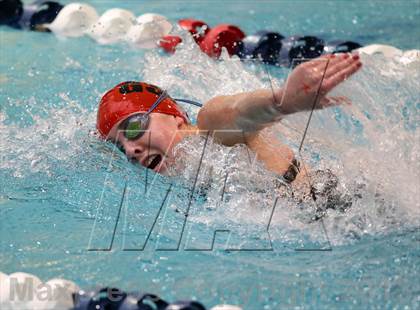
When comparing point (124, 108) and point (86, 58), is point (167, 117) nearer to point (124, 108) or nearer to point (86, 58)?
point (124, 108)

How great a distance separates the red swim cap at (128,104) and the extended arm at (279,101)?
187mm

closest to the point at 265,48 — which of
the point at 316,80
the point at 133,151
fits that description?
the point at 133,151

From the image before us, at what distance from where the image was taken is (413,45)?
14.2 ft

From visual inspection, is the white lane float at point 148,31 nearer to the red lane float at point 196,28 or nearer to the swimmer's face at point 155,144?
the red lane float at point 196,28

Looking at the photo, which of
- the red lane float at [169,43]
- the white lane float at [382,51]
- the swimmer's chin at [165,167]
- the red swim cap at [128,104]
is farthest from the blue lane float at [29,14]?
the swimmer's chin at [165,167]

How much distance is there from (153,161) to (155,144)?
63 millimetres

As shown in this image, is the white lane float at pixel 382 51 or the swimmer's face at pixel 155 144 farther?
the white lane float at pixel 382 51

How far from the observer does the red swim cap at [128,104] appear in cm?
248

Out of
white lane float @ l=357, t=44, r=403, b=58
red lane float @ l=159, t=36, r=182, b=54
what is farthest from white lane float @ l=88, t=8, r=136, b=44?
white lane float @ l=357, t=44, r=403, b=58

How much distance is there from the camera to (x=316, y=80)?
1829 millimetres

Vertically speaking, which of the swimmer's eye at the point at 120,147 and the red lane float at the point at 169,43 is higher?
the swimmer's eye at the point at 120,147

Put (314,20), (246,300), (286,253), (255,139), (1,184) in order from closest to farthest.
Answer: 1. (246,300)
2. (286,253)
3. (255,139)
4. (1,184)
5. (314,20)

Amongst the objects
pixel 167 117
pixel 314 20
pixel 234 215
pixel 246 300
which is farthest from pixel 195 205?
pixel 314 20

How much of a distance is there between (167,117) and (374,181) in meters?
0.74
